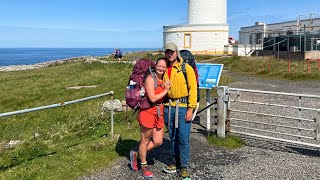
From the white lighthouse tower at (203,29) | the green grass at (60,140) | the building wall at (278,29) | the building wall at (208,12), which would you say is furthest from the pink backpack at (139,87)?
the building wall at (208,12)

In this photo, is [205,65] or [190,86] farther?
[205,65]

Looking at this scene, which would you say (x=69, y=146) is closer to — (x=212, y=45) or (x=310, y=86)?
(x=310, y=86)

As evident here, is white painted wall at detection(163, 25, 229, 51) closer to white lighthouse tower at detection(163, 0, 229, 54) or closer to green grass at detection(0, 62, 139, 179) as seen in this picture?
white lighthouse tower at detection(163, 0, 229, 54)

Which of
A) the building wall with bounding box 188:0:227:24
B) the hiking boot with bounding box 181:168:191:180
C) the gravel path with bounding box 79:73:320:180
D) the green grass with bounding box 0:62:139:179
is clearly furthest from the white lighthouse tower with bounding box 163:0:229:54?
the hiking boot with bounding box 181:168:191:180

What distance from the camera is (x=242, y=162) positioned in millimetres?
6332

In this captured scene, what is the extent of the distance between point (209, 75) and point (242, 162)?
7.56 feet

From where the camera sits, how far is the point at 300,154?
679cm

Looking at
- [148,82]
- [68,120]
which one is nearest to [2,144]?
[68,120]

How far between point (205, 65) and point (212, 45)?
30.3 m

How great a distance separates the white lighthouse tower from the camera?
1491 inches

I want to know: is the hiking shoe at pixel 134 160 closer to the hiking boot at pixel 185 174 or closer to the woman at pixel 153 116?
the woman at pixel 153 116

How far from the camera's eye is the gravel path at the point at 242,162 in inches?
225

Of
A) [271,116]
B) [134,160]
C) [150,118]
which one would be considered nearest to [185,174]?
[134,160]

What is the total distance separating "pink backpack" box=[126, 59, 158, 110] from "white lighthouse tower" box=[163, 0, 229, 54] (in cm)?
3278
